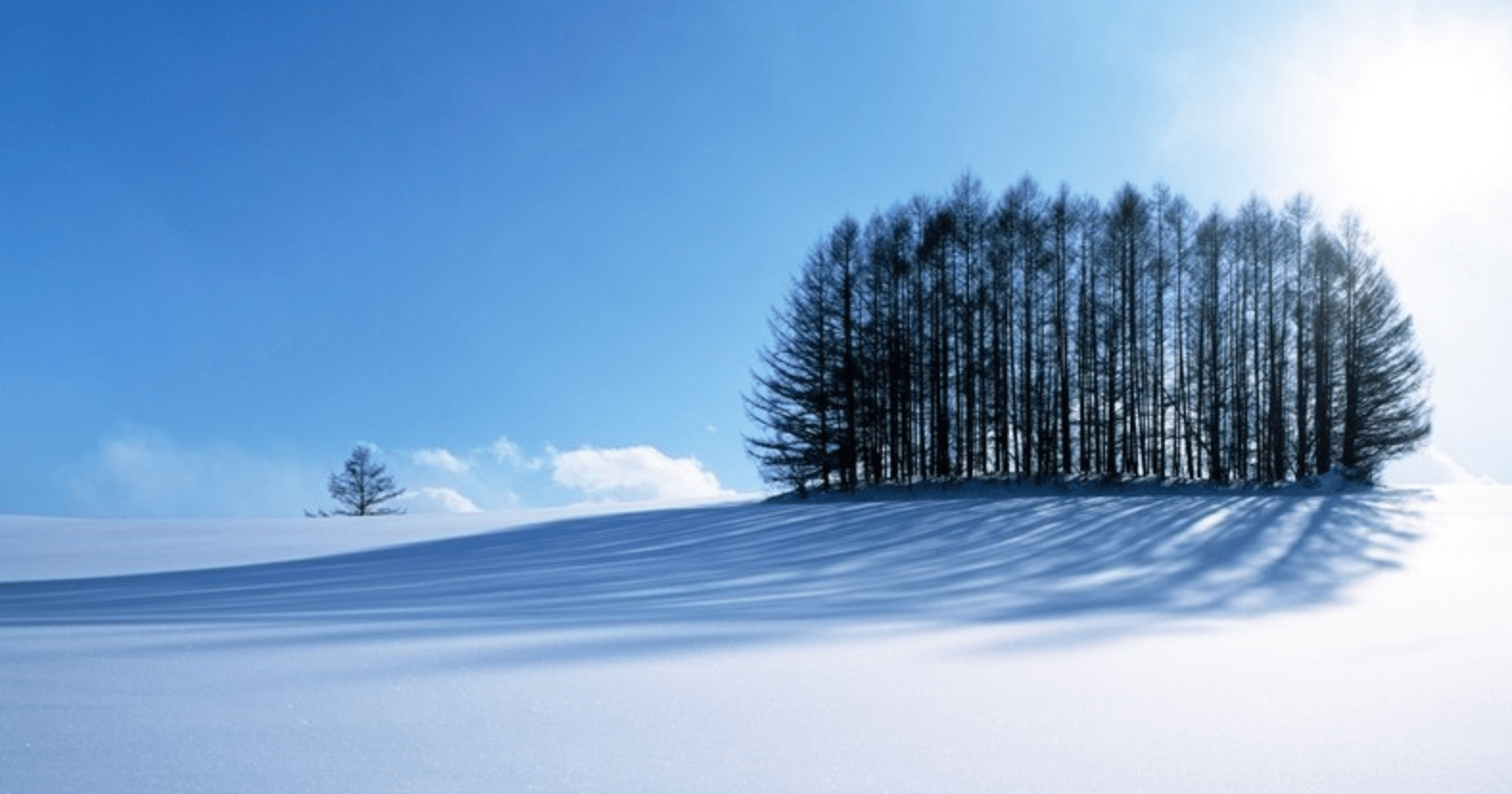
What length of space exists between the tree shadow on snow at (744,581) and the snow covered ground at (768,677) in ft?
0.15

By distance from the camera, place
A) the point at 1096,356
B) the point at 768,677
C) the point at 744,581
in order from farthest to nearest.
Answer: the point at 1096,356
the point at 744,581
the point at 768,677

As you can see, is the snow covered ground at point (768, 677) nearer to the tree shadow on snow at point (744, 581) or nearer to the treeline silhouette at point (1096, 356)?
the tree shadow on snow at point (744, 581)

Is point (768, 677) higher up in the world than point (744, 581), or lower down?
higher up

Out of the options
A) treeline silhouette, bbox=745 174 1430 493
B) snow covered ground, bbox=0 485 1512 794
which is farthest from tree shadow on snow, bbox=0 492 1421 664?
treeline silhouette, bbox=745 174 1430 493

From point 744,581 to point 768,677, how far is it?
2.80 meters

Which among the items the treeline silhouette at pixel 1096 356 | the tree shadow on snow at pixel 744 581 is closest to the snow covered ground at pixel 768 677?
the tree shadow on snow at pixel 744 581

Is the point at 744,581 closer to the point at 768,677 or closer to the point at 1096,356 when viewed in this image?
the point at 768,677

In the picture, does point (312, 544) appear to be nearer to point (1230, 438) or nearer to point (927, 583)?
point (927, 583)

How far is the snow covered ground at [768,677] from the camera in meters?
1.55

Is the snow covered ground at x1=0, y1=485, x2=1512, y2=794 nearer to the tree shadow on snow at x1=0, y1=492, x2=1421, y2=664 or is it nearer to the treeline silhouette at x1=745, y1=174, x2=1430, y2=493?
the tree shadow on snow at x1=0, y1=492, x2=1421, y2=664

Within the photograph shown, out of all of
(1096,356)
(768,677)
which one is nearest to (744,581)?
(768,677)

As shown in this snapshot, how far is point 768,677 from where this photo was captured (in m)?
2.33

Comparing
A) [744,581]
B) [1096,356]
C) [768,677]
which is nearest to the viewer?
[768,677]

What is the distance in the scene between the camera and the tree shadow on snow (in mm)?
3434
